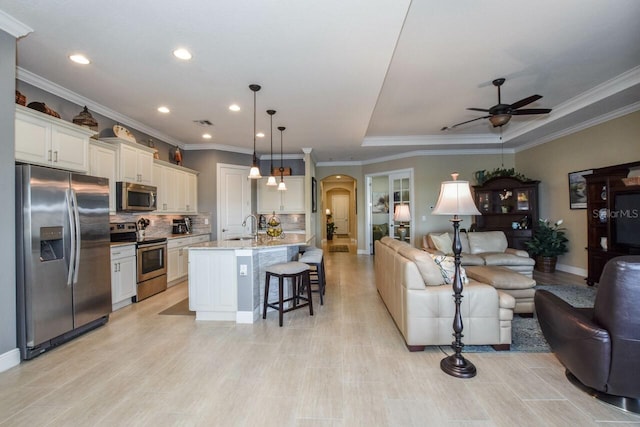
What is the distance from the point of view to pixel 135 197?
4.30 meters

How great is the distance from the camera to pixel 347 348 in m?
2.69

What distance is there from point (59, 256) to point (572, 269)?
309 inches

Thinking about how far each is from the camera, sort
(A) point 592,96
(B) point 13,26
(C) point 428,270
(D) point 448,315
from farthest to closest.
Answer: (A) point 592,96, (C) point 428,270, (D) point 448,315, (B) point 13,26

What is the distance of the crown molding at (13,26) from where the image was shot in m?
2.25

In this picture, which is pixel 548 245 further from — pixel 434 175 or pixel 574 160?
pixel 434 175

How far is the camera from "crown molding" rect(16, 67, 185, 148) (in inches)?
123

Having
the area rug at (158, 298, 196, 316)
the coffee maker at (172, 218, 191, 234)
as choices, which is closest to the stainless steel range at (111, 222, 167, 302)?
the area rug at (158, 298, 196, 316)

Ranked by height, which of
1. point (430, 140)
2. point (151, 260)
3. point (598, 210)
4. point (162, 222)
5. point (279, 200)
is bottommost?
point (151, 260)

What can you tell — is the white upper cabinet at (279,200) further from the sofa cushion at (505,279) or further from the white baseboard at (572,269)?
the white baseboard at (572,269)

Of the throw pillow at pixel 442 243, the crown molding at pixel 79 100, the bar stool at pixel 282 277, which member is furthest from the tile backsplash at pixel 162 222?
the throw pillow at pixel 442 243

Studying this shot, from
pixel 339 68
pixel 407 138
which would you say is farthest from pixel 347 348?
pixel 407 138

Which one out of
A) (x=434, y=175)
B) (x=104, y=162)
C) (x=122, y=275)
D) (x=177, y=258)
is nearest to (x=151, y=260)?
(x=122, y=275)

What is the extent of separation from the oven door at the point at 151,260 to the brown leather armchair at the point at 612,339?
4.77 meters

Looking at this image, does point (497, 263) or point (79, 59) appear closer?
point (79, 59)
